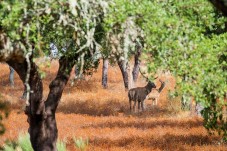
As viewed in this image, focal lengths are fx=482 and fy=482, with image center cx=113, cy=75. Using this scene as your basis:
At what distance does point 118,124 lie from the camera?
23.0 metres

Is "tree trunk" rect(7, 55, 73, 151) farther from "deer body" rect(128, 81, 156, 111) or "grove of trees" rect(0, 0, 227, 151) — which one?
"deer body" rect(128, 81, 156, 111)

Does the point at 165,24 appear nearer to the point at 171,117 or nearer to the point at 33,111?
the point at 33,111

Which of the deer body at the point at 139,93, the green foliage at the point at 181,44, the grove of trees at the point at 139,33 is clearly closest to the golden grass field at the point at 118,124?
the grove of trees at the point at 139,33

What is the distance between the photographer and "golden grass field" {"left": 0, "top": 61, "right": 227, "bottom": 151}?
639 inches

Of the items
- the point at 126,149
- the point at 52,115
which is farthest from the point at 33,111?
the point at 126,149

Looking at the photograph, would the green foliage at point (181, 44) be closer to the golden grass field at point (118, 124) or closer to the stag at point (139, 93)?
the golden grass field at point (118, 124)

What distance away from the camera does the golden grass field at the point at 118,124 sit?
53.2 feet

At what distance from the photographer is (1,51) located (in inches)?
259

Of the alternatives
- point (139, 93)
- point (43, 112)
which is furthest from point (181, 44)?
point (139, 93)

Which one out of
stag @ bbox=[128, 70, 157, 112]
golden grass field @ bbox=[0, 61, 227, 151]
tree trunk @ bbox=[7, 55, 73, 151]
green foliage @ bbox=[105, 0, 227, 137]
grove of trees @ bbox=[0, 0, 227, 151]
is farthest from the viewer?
stag @ bbox=[128, 70, 157, 112]

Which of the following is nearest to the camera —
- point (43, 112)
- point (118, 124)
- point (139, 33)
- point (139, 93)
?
point (139, 33)

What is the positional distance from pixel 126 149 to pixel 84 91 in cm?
2204

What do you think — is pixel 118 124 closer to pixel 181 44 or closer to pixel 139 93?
pixel 139 93

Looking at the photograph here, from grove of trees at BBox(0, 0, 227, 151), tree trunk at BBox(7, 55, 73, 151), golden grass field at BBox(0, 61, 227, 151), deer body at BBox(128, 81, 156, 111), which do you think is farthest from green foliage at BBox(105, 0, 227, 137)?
deer body at BBox(128, 81, 156, 111)
